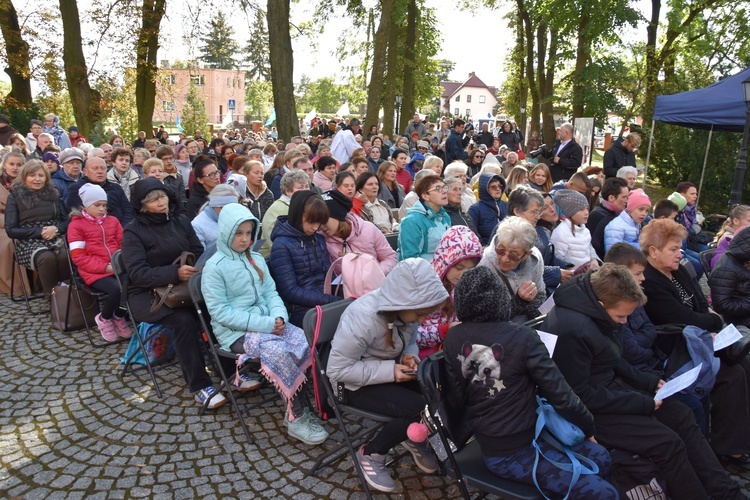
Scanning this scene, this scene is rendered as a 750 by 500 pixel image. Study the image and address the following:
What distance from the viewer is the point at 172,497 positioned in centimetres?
314

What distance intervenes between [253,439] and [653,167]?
16003 millimetres

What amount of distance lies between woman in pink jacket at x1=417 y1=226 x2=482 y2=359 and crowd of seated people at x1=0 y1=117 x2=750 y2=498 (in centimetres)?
1

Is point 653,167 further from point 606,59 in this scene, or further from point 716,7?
point 716,7

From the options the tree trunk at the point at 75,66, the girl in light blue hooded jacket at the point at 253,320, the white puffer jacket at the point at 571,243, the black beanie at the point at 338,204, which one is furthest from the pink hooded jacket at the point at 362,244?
the tree trunk at the point at 75,66

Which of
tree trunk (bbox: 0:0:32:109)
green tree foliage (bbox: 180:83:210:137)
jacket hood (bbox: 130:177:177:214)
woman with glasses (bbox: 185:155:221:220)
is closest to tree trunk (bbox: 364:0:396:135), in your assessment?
tree trunk (bbox: 0:0:32:109)

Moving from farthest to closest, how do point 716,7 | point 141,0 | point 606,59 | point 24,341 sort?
point 716,7
point 606,59
point 141,0
point 24,341

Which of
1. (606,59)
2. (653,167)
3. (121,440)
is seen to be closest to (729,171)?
(653,167)

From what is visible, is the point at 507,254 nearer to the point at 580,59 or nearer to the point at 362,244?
the point at 362,244

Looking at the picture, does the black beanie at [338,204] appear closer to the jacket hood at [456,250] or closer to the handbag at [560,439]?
the jacket hood at [456,250]

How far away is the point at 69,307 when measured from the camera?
5.59m

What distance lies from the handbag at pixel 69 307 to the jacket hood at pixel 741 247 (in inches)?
233

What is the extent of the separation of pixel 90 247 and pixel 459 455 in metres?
4.10

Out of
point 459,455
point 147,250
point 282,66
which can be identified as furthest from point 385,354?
point 282,66

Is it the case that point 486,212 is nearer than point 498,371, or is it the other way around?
point 498,371
